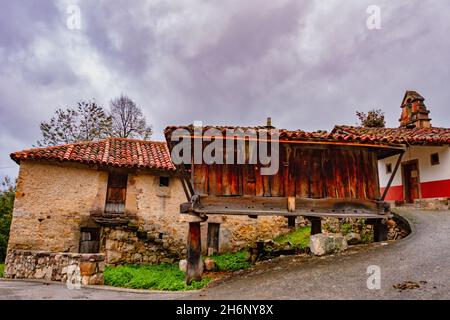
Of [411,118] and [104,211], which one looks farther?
[411,118]

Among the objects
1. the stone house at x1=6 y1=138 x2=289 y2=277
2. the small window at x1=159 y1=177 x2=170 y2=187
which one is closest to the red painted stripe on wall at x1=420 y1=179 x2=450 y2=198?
the stone house at x1=6 y1=138 x2=289 y2=277

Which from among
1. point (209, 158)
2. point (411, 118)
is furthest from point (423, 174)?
point (209, 158)

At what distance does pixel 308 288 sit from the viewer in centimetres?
526

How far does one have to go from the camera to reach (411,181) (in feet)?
45.2

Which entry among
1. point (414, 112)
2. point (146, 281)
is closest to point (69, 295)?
point (146, 281)

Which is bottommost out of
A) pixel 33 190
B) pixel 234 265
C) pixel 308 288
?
pixel 234 265

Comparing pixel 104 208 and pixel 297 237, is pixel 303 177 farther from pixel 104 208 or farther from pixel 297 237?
pixel 104 208

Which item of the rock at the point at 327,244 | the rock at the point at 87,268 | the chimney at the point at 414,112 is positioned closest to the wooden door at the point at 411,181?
the chimney at the point at 414,112

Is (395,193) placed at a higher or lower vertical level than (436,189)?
lower

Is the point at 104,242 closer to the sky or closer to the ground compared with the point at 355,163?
closer to the ground

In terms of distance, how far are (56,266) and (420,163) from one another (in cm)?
1427

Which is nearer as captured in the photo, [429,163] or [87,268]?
[87,268]
